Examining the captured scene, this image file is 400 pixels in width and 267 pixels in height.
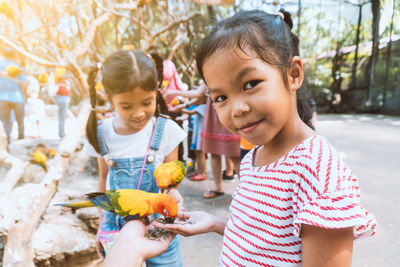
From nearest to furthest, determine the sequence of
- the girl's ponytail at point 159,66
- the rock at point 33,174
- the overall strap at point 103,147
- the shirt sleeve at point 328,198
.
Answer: the shirt sleeve at point 328,198 → the overall strap at point 103,147 → the girl's ponytail at point 159,66 → the rock at point 33,174

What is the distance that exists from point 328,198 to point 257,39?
409 mm

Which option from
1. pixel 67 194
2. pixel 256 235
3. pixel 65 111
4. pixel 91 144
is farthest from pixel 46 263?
pixel 65 111

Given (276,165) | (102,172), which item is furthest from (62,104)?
(276,165)

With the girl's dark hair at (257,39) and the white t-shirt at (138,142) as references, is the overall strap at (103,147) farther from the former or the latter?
the girl's dark hair at (257,39)

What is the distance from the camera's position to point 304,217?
52cm

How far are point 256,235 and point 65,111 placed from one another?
620cm

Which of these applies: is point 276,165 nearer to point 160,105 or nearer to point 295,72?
point 295,72

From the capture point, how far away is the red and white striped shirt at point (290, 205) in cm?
51

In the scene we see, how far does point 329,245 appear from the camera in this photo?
1.72ft

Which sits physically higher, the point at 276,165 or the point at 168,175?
the point at 276,165

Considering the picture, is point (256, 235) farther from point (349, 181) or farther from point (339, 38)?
point (339, 38)

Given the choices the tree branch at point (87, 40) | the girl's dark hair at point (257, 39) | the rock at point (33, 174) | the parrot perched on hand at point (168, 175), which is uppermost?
the tree branch at point (87, 40)

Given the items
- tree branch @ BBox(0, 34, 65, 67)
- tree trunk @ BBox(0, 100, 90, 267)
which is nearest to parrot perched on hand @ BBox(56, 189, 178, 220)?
tree trunk @ BBox(0, 100, 90, 267)

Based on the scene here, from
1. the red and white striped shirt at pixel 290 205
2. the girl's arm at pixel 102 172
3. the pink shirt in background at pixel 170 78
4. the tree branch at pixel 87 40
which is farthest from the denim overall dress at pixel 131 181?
the pink shirt in background at pixel 170 78
